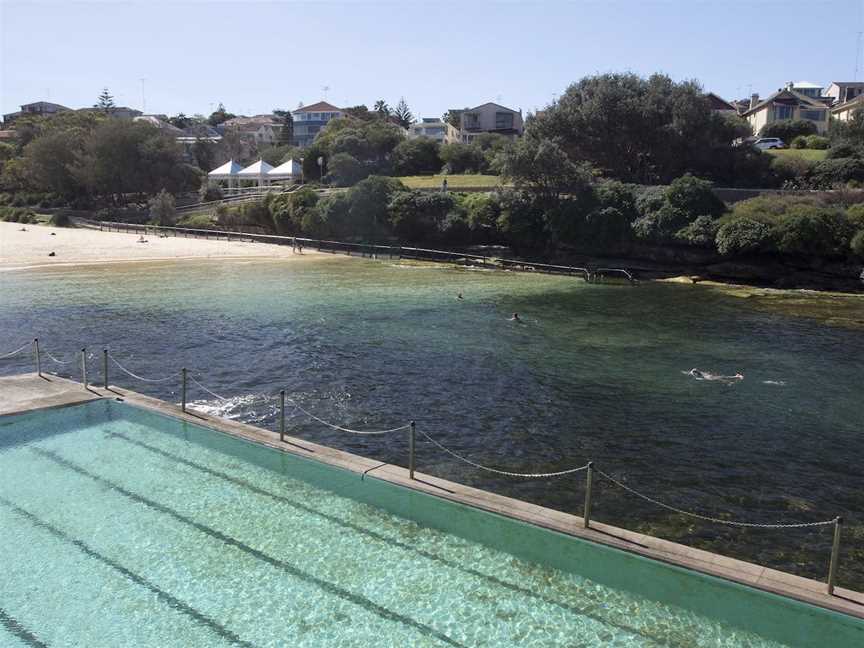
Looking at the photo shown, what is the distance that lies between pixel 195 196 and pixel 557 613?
9874cm

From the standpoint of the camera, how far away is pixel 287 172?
3629 inches

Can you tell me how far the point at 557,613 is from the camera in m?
9.82

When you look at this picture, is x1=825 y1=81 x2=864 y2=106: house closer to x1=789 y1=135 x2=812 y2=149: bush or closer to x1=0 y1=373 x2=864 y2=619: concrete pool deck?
x1=789 y1=135 x2=812 y2=149: bush

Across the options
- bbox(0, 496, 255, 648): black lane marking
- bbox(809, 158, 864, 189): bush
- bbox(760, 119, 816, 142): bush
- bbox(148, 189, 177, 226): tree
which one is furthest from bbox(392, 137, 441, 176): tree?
bbox(0, 496, 255, 648): black lane marking

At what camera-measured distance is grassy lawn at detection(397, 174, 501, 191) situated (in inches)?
3113

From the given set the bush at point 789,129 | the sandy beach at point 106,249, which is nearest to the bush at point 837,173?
the bush at point 789,129

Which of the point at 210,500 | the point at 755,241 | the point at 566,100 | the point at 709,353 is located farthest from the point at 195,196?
the point at 210,500

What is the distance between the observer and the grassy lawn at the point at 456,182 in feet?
259

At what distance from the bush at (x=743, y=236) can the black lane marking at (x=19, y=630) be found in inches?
2096

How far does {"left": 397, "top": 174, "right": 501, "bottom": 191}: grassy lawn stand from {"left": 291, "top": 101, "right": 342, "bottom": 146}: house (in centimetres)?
8059

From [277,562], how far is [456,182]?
3007 inches

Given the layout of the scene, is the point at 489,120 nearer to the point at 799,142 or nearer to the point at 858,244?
the point at 799,142

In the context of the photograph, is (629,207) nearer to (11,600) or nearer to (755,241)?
(755,241)

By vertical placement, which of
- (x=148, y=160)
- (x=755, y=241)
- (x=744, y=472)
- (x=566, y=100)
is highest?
(x=566, y=100)
